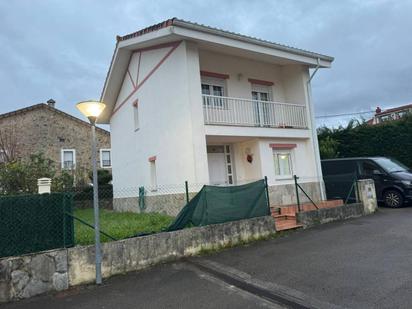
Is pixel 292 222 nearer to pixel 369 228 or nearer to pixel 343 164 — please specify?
pixel 369 228

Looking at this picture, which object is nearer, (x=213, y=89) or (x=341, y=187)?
(x=341, y=187)

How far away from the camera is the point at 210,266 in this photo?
6.54 meters

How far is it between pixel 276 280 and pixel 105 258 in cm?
324

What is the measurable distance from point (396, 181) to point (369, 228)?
15.1 ft

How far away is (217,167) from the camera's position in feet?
41.3

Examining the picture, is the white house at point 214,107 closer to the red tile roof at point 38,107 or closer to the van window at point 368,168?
the van window at point 368,168

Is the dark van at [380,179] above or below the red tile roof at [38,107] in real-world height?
below

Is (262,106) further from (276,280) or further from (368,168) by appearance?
(276,280)

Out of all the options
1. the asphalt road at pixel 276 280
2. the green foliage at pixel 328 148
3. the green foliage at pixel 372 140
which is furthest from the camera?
the green foliage at pixel 328 148

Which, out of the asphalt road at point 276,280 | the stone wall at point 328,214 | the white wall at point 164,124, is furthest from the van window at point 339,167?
the white wall at point 164,124

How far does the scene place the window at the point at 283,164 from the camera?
501 inches

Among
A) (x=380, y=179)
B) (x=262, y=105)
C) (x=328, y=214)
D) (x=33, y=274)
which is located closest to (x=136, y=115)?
(x=262, y=105)

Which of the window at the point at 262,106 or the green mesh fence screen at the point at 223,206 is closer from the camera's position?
the green mesh fence screen at the point at 223,206

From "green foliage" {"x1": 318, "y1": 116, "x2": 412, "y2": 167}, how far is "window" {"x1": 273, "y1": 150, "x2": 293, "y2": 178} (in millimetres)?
5630
